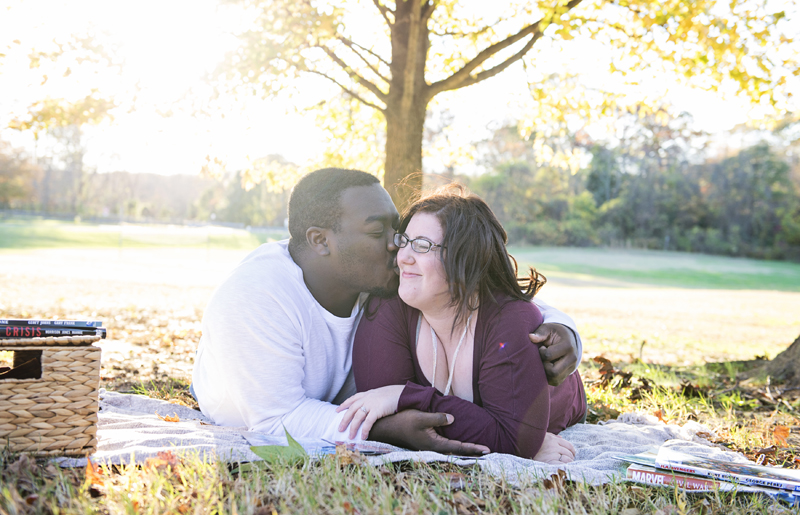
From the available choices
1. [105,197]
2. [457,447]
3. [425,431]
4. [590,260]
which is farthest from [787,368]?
[105,197]

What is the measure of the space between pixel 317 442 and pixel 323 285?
839mm

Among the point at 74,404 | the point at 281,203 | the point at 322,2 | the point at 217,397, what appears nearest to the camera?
the point at 74,404

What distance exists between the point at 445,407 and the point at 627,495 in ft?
2.64

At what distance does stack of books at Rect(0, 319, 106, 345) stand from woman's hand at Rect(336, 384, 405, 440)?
1110 millimetres

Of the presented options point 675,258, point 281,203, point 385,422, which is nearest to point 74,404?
point 385,422

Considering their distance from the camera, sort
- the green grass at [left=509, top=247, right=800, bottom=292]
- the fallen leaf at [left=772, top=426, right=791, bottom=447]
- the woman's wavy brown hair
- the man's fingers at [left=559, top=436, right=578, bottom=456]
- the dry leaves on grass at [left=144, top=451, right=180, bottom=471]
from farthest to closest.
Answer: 1. the green grass at [left=509, top=247, right=800, bottom=292]
2. the fallen leaf at [left=772, top=426, right=791, bottom=447]
3. the man's fingers at [left=559, top=436, right=578, bottom=456]
4. the woman's wavy brown hair
5. the dry leaves on grass at [left=144, top=451, right=180, bottom=471]

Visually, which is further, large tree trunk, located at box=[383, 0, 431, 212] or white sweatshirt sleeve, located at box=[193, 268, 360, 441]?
large tree trunk, located at box=[383, 0, 431, 212]

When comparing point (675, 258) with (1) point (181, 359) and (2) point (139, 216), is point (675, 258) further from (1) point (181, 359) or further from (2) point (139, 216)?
(2) point (139, 216)

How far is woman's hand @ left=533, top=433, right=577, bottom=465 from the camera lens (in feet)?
9.09

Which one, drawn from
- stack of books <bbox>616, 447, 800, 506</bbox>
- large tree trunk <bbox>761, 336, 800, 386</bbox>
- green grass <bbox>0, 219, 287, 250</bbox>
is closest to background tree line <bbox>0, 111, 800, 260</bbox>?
green grass <bbox>0, 219, 287, 250</bbox>

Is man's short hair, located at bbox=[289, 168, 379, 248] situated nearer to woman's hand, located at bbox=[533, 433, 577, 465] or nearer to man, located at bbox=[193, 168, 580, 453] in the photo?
man, located at bbox=[193, 168, 580, 453]

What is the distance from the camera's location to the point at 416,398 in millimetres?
2654

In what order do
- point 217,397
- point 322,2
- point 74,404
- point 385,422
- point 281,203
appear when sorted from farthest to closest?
point 281,203
point 322,2
point 217,397
point 385,422
point 74,404

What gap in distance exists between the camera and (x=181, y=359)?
5535 millimetres
